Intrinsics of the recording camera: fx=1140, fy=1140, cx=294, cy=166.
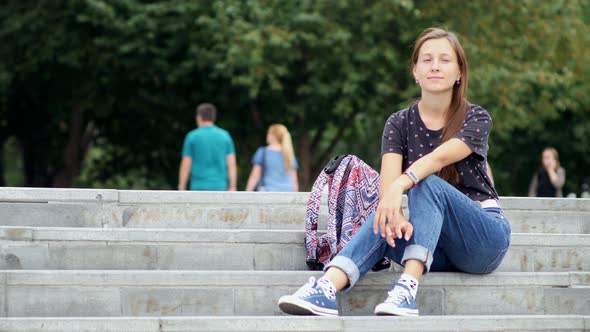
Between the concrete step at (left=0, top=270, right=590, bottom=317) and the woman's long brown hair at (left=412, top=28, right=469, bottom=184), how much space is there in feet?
1.69

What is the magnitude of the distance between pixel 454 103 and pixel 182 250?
168 centimetres

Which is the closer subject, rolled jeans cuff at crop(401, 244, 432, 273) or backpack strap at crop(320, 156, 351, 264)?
rolled jeans cuff at crop(401, 244, 432, 273)

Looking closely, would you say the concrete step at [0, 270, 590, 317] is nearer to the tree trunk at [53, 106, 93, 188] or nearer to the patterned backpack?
the patterned backpack

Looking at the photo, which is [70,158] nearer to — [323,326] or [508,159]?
[508,159]

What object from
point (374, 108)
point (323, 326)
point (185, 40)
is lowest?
point (323, 326)

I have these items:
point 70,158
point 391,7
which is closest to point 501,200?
point 391,7

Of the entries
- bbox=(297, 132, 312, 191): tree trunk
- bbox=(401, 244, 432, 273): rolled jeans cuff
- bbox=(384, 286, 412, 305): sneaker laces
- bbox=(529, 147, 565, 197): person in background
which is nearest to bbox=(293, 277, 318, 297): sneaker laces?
bbox=(384, 286, 412, 305): sneaker laces

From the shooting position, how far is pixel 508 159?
29672 millimetres

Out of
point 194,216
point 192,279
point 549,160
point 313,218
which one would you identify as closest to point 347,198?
point 313,218

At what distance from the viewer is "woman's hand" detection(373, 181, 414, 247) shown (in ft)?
17.3

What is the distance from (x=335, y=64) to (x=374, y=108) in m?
1.03

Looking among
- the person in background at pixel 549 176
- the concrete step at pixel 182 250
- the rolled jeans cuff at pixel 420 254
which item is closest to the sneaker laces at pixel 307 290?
the rolled jeans cuff at pixel 420 254

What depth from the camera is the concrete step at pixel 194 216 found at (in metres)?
7.22

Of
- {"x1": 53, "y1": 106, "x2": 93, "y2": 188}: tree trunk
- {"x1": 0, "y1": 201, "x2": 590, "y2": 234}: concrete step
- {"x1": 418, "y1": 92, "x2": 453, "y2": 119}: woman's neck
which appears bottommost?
{"x1": 0, "y1": 201, "x2": 590, "y2": 234}: concrete step
